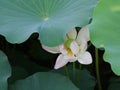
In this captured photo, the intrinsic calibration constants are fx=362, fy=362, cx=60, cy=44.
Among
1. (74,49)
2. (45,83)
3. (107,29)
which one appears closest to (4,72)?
(45,83)

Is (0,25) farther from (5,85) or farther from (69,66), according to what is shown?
(69,66)

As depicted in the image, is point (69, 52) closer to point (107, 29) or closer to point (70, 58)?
point (70, 58)

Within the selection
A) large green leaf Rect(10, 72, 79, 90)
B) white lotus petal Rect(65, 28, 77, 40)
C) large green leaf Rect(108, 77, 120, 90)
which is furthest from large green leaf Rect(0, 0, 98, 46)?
large green leaf Rect(108, 77, 120, 90)

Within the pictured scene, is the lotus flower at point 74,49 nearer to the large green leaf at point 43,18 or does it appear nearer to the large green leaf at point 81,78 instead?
the large green leaf at point 43,18

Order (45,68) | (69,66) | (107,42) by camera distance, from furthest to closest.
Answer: (45,68) < (69,66) < (107,42)

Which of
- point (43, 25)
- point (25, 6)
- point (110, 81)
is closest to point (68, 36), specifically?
point (43, 25)

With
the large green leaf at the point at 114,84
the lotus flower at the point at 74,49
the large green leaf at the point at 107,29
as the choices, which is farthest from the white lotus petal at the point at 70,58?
the large green leaf at the point at 114,84
